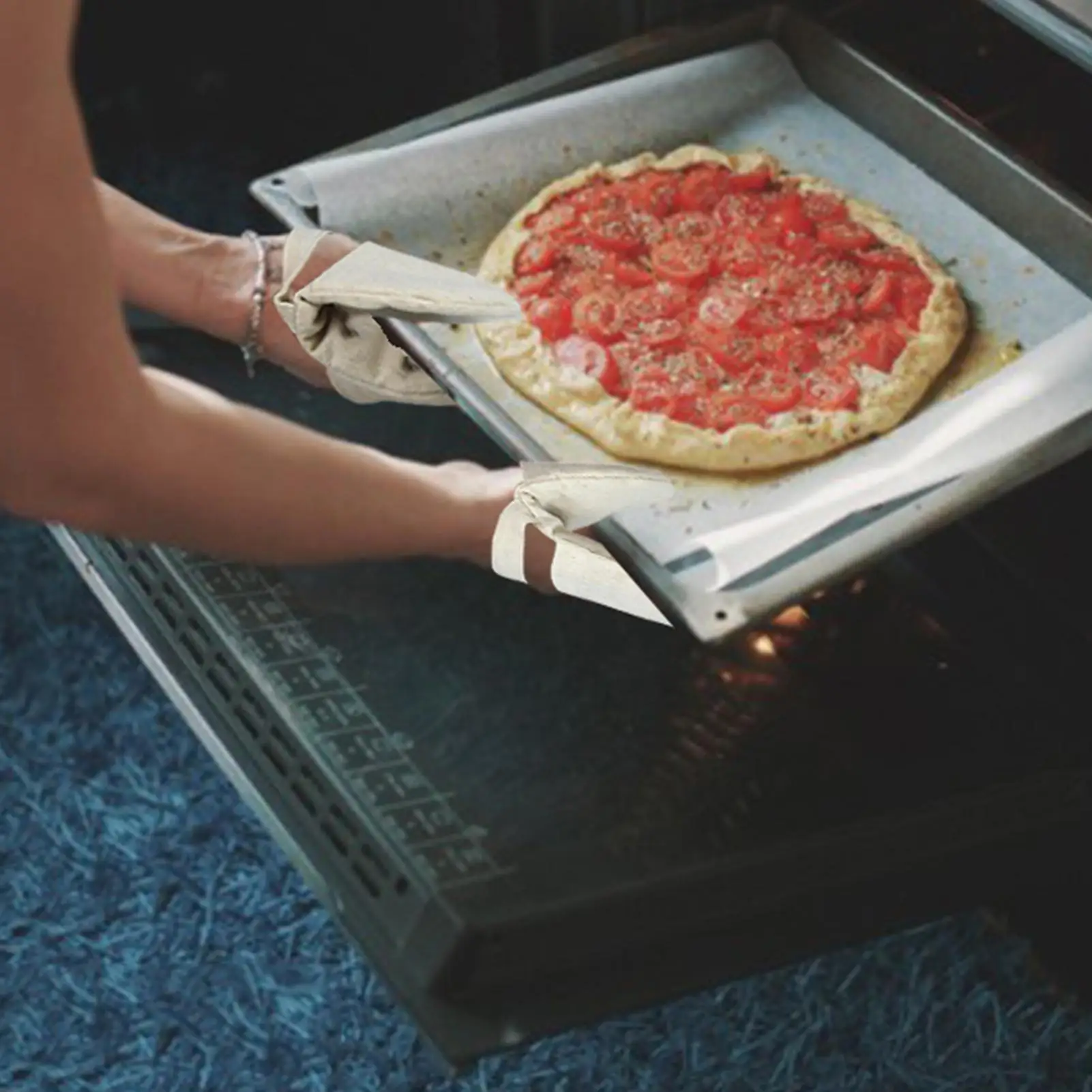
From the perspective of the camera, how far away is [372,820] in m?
1.36

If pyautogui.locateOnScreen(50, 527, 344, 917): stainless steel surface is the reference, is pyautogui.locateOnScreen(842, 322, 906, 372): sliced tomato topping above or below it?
above

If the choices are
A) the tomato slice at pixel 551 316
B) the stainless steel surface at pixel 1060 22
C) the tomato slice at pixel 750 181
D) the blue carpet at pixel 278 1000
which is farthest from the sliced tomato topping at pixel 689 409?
the blue carpet at pixel 278 1000

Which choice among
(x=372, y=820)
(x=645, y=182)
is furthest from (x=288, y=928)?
(x=645, y=182)

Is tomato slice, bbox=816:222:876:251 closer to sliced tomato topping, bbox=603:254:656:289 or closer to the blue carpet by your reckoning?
sliced tomato topping, bbox=603:254:656:289

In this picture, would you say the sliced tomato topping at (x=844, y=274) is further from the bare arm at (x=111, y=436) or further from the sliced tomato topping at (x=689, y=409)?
the bare arm at (x=111, y=436)

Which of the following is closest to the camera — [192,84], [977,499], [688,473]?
[977,499]

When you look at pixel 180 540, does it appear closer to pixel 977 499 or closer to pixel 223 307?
pixel 223 307

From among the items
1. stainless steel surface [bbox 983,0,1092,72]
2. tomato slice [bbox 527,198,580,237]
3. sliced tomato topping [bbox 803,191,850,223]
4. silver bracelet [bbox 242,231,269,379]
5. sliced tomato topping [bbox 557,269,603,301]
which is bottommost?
silver bracelet [bbox 242,231,269,379]

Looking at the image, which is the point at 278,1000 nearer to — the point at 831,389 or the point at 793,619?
the point at 793,619

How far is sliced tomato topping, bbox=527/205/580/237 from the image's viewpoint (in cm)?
160

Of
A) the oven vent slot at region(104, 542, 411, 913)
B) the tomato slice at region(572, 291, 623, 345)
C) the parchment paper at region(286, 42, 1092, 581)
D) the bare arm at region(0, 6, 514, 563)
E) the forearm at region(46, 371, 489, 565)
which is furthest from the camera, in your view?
the tomato slice at region(572, 291, 623, 345)

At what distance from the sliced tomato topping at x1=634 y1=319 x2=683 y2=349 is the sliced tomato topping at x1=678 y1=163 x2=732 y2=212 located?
0.12m

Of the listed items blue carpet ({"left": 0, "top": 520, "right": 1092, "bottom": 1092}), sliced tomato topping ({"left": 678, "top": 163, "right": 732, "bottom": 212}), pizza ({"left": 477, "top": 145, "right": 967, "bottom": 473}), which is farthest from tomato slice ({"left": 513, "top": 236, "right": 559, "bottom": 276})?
blue carpet ({"left": 0, "top": 520, "right": 1092, "bottom": 1092})

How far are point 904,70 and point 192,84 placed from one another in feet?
3.74
